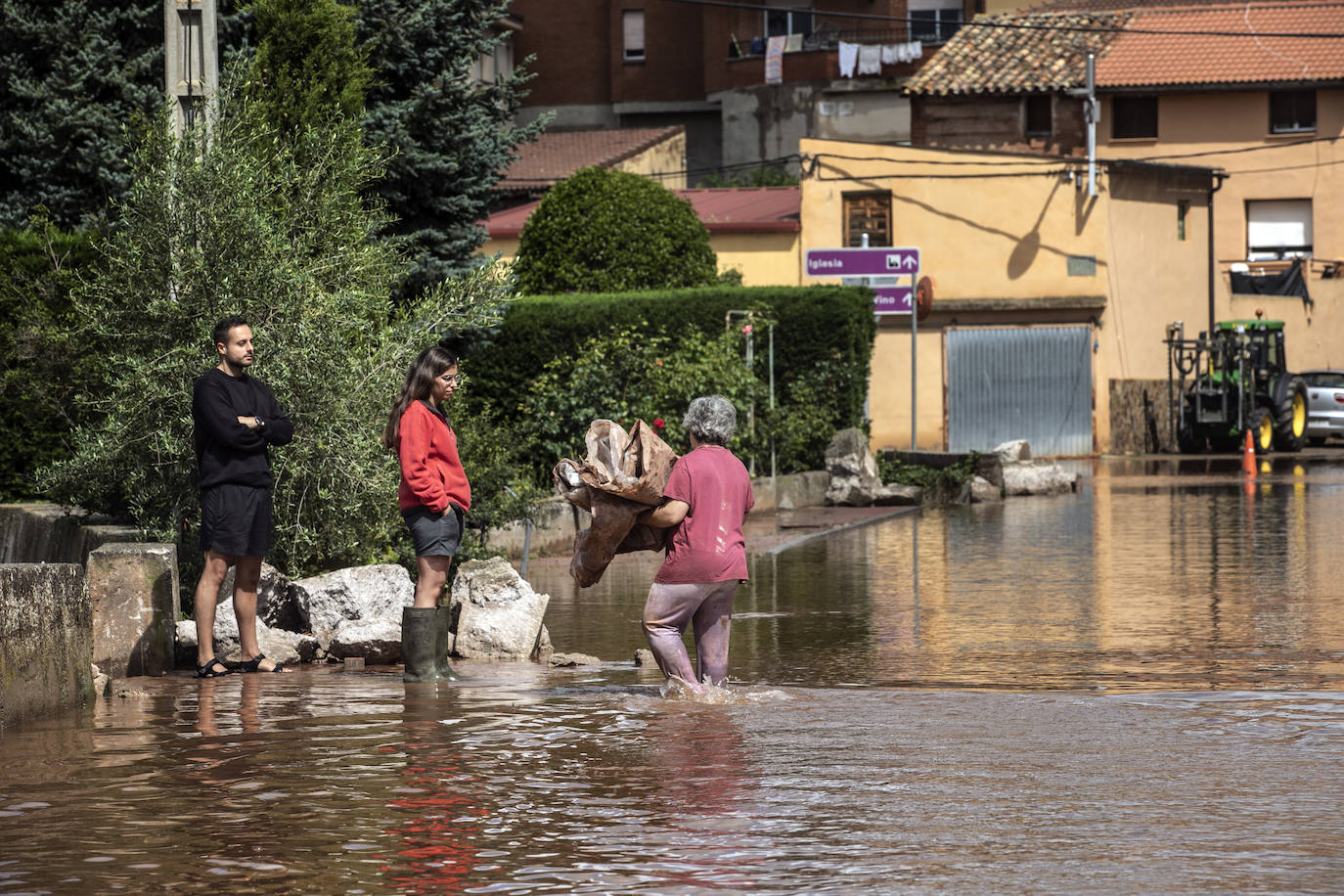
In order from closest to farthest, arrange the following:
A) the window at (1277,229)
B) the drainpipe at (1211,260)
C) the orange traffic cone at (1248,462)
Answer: the orange traffic cone at (1248,462) → the drainpipe at (1211,260) → the window at (1277,229)

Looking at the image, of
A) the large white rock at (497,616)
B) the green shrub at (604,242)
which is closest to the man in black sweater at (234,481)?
the large white rock at (497,616)

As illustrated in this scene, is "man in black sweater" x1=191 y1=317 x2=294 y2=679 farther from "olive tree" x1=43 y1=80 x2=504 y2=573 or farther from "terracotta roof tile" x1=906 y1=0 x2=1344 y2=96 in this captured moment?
"terracotta roof tile" x1=906 y1=0 x2=1344 y2=96

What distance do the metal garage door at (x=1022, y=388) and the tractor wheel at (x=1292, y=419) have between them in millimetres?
3828

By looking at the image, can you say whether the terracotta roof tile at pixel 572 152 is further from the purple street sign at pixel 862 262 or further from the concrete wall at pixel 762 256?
the purple street sign at pixel 862 262

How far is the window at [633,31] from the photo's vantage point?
63.0 m

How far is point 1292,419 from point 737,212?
14055 millimetres

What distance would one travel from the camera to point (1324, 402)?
39594mm

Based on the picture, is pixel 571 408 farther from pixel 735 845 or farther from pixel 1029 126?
pixel 1029 126

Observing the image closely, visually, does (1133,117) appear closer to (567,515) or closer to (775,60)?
(775,60)

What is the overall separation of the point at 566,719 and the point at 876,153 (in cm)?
3222

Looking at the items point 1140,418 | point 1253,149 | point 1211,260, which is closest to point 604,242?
point 1140,418

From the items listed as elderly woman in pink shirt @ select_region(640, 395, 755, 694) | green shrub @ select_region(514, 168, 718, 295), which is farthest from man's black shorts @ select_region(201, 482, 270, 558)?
green shrub @ select_region(514, 168, 718, 295)

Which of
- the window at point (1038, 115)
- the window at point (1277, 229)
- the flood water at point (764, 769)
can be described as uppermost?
the window at point (1038, 115)

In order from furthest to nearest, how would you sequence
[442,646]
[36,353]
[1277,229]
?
[1277,229]
[36,353]
[442,646]
